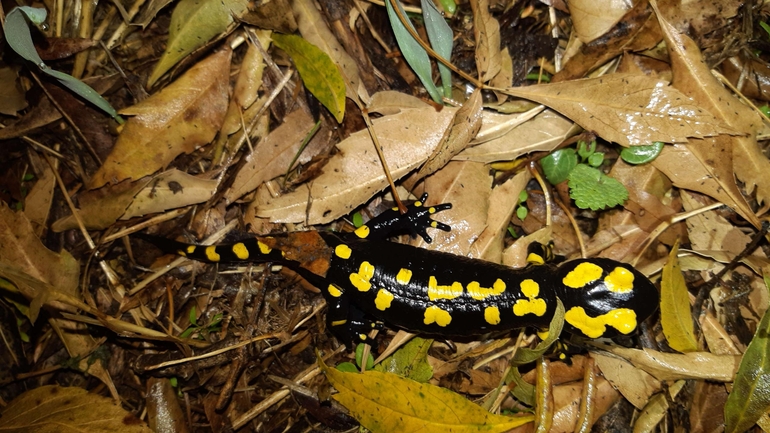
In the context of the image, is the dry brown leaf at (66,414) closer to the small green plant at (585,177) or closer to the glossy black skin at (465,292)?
the glossy black skin at (465,292)

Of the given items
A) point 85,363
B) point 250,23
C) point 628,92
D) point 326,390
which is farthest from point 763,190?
point 85,363

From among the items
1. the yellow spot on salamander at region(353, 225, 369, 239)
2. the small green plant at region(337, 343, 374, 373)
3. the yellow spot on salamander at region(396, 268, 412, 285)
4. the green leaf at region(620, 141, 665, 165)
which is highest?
the green leaf at region(620, 141, 665, 165)

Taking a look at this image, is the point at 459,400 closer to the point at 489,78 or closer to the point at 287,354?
the point at 287,354

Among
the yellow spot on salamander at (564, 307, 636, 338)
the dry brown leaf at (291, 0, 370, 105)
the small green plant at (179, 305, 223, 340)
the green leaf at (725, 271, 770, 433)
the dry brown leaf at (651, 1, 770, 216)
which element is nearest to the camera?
the green leaf at (725, 271, 770, 433)

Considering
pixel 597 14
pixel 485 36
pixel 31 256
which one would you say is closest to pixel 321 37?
pixel 485 36

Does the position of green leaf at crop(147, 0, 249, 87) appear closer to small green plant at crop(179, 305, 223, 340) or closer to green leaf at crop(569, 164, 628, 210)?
small green plant at crop(179, 305, 223, 340)

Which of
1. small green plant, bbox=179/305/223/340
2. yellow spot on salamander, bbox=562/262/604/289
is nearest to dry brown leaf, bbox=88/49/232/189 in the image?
small green plant, bbox=179/305/223/340

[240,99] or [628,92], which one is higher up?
[628,92]
